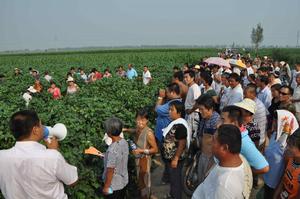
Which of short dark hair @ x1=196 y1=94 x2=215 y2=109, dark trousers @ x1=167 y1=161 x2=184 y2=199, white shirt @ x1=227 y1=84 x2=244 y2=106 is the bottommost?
A: dark trousers @ x1=167 y1=161 x2=184 y2=199

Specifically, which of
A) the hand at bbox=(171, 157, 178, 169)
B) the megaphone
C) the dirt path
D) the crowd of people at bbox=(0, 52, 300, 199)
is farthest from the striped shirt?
the megaphone

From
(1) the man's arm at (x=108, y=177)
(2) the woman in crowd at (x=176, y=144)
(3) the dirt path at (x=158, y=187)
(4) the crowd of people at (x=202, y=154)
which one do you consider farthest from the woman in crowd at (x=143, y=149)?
(1) the man's arm at (x=108, y=177)

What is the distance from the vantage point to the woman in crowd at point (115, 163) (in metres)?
4.44

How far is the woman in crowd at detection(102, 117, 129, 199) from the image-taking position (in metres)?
4.44

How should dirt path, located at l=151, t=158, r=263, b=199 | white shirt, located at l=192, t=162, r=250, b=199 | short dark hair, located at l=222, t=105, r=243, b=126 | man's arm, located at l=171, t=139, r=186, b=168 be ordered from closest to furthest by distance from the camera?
white shirt, located at l=192, t=162, r=250, b=199, short dark hair, located at l=222, t=105, r=243, b=126, man's arm, located at l=171, t=139, r=186, b=168, dirt path, located at l=151, t=158, r=263, b=199

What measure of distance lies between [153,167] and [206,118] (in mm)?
3084

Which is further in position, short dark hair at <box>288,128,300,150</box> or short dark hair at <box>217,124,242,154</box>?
short dark hair at <box>288,128,300,150</box>

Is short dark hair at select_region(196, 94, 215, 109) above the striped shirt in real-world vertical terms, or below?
above

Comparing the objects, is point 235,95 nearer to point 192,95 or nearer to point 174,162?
point 192,95

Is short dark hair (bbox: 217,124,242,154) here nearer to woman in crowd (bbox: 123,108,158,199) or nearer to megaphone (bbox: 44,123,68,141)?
megaphone (bbox: 44,123,68,141)

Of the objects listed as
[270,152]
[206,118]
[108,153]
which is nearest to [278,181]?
[270,152]

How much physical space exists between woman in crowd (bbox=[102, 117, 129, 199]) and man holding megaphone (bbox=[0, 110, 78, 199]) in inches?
52.3

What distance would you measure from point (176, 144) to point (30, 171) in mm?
2783

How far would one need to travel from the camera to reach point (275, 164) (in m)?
4.18
